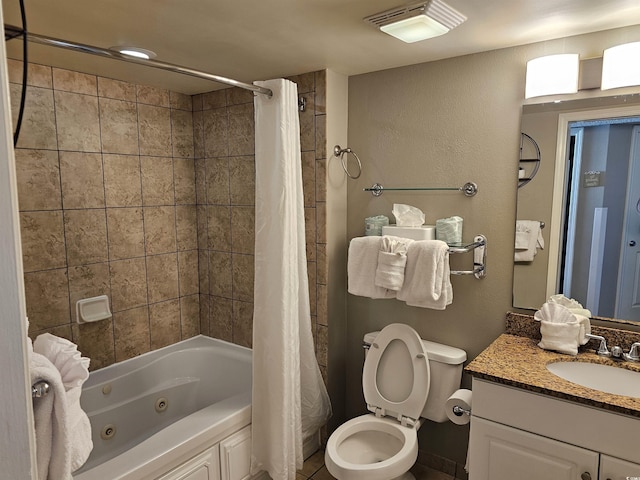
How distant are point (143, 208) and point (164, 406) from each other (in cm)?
128

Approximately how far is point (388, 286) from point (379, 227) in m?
0.40

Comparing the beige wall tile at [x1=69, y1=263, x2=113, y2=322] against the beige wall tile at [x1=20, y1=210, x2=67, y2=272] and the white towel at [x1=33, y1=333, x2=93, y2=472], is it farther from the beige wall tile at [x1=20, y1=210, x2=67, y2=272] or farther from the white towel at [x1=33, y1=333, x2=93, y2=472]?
the white towel at [x1=33, y1=333, x2=93, y2=472]

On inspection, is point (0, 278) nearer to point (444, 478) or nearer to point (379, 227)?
point (379, 227)

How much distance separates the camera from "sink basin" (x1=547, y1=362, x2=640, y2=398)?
5.50 ft

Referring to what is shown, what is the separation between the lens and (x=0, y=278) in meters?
0.47

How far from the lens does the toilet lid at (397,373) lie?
2176mm

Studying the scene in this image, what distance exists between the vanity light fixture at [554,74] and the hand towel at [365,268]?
38.8 inches

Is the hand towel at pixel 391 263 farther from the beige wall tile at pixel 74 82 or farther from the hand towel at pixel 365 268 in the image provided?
the beige wall tile at pixel 74 82

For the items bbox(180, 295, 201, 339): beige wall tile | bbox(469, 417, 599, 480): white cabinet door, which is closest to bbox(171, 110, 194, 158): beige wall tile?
bbox(180, 295, 201, 339): beige wall tile

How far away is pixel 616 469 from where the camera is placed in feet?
4.77

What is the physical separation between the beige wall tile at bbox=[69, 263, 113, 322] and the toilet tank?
192 cm

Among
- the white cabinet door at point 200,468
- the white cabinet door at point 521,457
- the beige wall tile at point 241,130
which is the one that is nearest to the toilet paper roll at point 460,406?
the white cabinet door at point 521,457

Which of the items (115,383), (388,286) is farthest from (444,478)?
(115,383)

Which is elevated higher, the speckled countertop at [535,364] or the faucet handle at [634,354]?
the faucet handle at [634,354]
